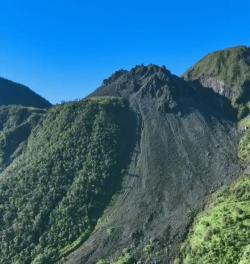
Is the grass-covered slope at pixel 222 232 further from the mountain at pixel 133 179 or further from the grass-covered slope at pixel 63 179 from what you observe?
the grass-covered slope at pixel 63 179

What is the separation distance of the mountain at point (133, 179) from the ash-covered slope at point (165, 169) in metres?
0.31

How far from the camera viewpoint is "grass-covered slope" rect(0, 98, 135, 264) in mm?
115875


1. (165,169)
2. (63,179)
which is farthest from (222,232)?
(63,179)

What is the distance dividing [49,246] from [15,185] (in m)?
33.8

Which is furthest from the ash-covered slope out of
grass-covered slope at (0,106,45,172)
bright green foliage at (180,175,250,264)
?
grass-covered slope at (0,106,45,172)

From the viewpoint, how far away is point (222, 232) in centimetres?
9550

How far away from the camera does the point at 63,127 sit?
166 meters

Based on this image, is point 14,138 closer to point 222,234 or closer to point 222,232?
point 222,232

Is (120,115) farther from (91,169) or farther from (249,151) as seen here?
(249,151)

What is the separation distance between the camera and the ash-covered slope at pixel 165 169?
10619 centimetres

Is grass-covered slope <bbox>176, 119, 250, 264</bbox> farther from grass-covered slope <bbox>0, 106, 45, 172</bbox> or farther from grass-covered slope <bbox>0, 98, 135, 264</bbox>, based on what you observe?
grass-covered slope <bbox>0, 106, 45, 172</bbox>

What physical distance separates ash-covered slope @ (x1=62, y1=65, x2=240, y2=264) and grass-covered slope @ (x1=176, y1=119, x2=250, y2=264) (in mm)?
4035

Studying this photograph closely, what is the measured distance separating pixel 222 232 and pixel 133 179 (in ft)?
140

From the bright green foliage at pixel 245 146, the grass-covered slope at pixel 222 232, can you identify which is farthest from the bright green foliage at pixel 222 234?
the bright green foliage at pixel 245 146
